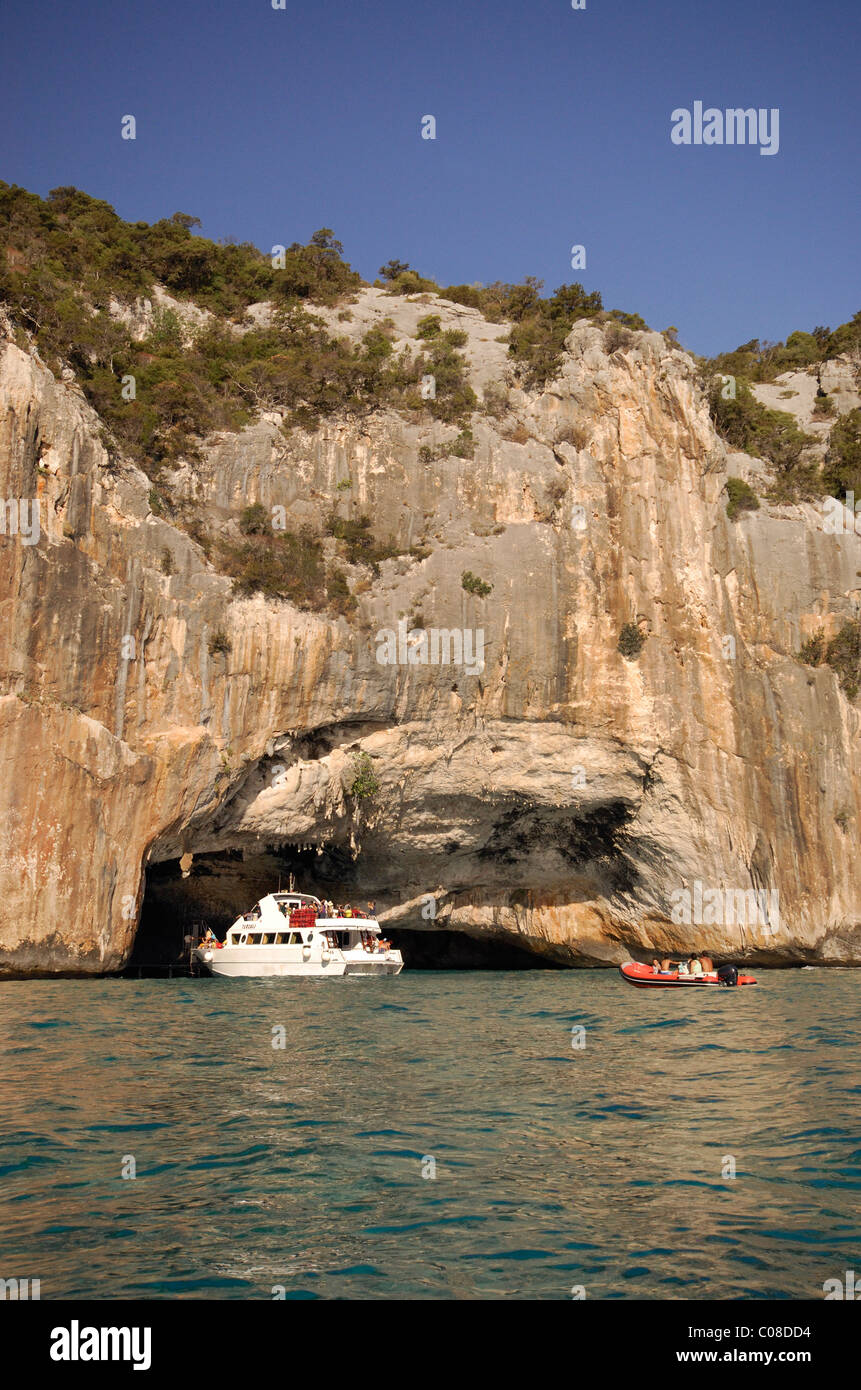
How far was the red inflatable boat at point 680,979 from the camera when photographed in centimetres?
3059

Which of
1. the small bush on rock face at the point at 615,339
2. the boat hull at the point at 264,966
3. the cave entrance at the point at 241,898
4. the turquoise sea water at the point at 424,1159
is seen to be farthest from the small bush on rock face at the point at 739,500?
the turquoise sea water at the point at 424,1159

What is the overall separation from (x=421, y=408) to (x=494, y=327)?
40.7 ft

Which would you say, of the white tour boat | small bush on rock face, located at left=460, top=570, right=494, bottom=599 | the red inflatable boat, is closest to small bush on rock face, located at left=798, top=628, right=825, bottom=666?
small bush on rock face, located at left=460, top=570, right=494, bottom=599

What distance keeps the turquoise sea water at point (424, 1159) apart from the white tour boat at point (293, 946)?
44.6 feet

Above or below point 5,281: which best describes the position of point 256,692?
below

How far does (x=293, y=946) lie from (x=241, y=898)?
23.8ft

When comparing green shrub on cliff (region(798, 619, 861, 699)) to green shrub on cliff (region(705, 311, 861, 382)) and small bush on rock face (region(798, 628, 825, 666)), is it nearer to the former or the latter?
small bush on rock face (region(798, 628, 825, 666))

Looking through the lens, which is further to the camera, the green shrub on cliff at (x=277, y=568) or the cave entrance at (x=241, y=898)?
the cave entrance at (x=241, y=898)

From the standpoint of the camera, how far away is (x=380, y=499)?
36500mm

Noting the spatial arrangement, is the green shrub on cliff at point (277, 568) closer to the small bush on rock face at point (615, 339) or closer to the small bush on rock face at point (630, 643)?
the small bush on rock face at point (630, 643)

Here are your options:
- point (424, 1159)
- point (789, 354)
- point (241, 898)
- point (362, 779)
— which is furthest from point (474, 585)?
point (789, 354)

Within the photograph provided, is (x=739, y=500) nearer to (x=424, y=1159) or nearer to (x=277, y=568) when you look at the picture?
(x=277, y=568)
